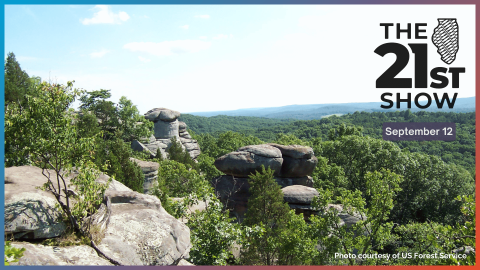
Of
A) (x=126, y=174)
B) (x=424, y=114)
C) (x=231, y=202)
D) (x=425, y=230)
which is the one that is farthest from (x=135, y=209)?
(x=424, y=114)

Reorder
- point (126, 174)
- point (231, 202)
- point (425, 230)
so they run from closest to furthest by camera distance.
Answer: point (425, 230), point (126, 174), point (231, 202)

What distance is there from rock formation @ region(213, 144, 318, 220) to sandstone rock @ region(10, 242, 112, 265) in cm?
1803

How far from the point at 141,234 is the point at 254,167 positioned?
1832 centimetres

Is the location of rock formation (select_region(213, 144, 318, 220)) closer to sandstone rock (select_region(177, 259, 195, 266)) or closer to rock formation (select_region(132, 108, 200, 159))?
sandstone rock (select_region(177, 259, 195, 266))

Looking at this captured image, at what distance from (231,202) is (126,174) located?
951cm

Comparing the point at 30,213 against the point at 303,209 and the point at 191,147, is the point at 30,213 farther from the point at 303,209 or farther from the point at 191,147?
the point at 191,147

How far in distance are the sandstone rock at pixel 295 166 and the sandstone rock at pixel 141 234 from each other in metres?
19.0

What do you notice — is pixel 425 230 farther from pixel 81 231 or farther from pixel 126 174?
A: pixel 126 174

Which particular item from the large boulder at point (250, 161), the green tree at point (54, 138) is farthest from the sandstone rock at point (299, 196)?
the green tree at point (54, 138)

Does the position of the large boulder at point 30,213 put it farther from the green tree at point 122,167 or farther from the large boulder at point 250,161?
the large boulder at point 250,161

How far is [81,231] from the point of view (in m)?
7.88

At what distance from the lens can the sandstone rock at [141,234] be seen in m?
8.00

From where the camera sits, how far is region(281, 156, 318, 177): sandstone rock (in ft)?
92.3

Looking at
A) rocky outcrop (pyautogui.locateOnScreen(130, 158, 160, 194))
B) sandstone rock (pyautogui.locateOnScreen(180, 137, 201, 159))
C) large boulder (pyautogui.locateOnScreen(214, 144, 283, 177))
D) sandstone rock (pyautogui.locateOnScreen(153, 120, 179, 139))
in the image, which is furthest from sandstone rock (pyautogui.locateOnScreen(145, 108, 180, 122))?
large boulder (pyautogui.locateOnScreen(214, 144, 283, 177))
